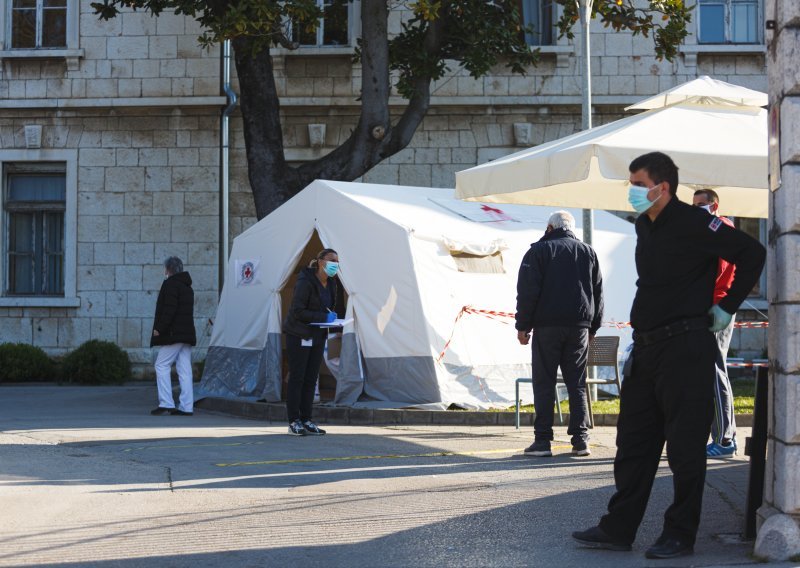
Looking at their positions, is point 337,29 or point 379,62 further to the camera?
point 337,29

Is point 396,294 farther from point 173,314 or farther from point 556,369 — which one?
point 556,369

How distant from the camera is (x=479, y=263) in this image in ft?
47.4

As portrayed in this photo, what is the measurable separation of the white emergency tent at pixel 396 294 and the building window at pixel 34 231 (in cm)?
696

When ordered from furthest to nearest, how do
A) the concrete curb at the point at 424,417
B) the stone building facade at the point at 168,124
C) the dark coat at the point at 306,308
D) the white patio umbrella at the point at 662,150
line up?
the stone building facade at the point at 168,124, the concrete curb at the point at 424,417, the dark coat at the point at 306,308, the white patio umbrella at the point at 662,150

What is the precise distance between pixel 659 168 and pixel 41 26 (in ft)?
58.0

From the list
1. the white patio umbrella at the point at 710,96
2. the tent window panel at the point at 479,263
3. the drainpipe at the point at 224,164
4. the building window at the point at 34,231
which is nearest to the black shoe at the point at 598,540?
the white patio umbrella at the point at 710,96

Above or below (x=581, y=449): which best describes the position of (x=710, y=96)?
above

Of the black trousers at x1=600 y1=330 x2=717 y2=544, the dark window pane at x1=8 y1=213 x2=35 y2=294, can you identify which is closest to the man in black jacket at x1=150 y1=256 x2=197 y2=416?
the dark window pane at x1=8 y1=213 x2=35 y2=294

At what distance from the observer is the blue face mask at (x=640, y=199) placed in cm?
594

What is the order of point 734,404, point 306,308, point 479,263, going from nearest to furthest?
point 306,308
point 734,404
point 479,263

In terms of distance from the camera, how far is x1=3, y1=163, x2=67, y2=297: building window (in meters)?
21.5

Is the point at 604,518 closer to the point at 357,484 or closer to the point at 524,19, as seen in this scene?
the point at 357,484

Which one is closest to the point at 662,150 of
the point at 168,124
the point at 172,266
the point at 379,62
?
the point at 172,266

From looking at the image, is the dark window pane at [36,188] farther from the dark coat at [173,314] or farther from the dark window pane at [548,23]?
the dark window pane at [548,23]
